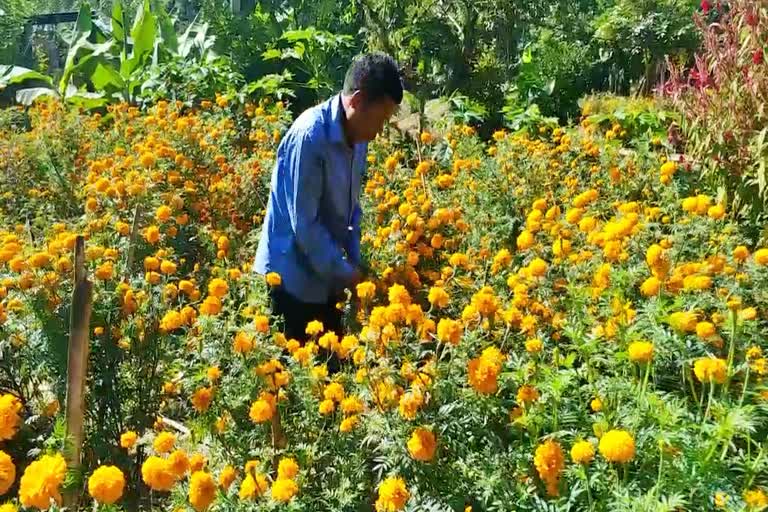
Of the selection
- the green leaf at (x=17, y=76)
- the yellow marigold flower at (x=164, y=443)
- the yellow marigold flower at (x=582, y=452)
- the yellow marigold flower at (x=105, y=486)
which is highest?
the green leaf at (x=17, y=76)

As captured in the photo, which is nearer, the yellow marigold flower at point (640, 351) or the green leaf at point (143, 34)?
the yellow marigold flower at point (640, 351)

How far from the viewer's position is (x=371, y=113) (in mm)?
2764

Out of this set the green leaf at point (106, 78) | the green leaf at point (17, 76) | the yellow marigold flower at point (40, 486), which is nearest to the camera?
the yellow marigold flower at point (40, 486)

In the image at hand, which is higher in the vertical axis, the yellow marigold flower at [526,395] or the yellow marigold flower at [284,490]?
the yellow marigold flower at [526,395]

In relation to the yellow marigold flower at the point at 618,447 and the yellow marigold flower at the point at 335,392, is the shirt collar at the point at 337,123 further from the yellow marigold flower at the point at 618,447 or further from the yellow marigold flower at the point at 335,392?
the yellow marigold flower at the point at 618,447

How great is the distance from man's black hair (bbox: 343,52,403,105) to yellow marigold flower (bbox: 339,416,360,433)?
1.22 m

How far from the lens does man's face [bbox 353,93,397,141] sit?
8.96ft

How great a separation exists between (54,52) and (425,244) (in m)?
11.2

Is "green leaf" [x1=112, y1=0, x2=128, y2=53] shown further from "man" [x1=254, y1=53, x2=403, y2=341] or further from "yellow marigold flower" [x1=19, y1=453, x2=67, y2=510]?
"yellow marigold flower" [x1=19, y1=453, x2=67, y2=510]

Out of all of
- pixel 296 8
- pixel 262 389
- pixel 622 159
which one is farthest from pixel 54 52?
pixel 262 389

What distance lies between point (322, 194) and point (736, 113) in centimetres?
252

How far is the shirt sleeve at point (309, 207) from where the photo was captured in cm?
286

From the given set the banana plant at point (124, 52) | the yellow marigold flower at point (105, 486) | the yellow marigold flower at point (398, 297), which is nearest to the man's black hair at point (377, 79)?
the yellow marigold flower at point (398, 297)

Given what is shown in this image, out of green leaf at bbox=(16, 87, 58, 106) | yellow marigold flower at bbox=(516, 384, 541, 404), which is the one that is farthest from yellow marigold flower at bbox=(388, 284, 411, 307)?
green leaf at bbox=(16, 87, 58, 106)
